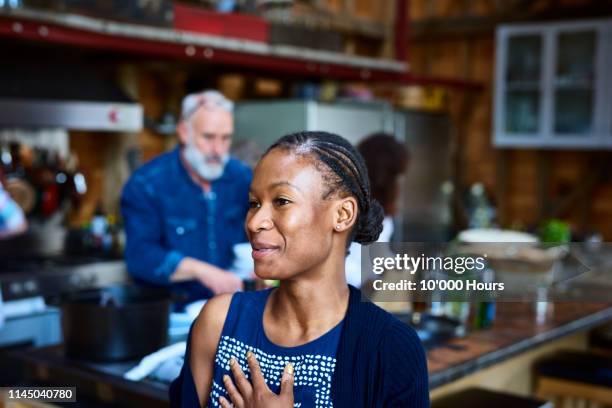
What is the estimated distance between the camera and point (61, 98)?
154 inches

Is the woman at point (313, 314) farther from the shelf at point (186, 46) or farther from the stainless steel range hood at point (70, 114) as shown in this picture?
the stainless steel range hood at point (70, 114)

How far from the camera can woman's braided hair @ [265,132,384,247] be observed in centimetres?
117

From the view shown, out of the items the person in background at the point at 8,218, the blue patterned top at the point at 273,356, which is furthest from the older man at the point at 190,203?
the blue patterned top at the point at 273,356

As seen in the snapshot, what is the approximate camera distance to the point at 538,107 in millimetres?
6098

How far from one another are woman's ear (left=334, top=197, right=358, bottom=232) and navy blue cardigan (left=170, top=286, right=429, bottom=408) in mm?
145

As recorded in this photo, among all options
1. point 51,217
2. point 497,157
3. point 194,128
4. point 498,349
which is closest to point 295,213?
point 498,349

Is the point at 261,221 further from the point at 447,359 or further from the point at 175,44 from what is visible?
the point at 175,44

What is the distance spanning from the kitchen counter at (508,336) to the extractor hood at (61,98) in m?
2.20

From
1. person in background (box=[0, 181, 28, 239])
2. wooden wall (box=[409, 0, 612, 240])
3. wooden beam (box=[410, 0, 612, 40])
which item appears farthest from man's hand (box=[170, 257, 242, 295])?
wooden beam (box=[410, 0, 612, 40])

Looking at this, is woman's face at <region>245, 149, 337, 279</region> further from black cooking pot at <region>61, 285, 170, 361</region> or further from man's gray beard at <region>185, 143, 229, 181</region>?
man's gray beard at <region>185, 143, 229, 181</region>

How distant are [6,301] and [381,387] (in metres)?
2.84

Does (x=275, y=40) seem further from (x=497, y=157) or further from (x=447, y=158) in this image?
(x=497, y=157)

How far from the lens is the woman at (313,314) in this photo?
116 cm

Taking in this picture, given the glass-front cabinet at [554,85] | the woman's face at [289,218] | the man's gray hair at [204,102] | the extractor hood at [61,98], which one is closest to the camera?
the woman's face at [289,218]
